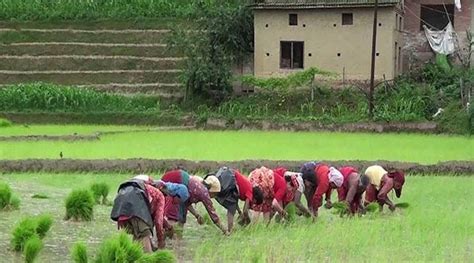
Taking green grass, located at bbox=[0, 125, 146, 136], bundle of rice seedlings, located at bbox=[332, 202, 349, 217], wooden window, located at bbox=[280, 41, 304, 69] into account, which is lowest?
green grass, located at bbox=[0, 125, 146, 136]

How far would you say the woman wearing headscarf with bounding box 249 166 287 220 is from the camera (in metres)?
12.0

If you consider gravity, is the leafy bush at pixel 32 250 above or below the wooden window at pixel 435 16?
below

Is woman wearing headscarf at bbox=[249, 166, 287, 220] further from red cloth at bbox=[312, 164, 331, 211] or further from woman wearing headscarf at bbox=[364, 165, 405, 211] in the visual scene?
woman wearing headscarf at bbox=[364, 165, 405, 211]

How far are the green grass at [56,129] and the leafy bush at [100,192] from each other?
1172cm

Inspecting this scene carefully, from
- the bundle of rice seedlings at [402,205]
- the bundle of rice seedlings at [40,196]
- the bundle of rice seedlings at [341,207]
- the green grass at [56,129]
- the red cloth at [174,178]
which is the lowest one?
the green grass at [56,129]

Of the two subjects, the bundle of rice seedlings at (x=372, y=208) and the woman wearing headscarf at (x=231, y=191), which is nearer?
the woman wearing headscarf at (x=231, y=191)

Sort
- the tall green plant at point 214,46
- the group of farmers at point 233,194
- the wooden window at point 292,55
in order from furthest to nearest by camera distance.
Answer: the wooden window at point 292,55 → the tall green plant at point 214,46 → the group of farmers at point 233,194

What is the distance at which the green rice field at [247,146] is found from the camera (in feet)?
66.4

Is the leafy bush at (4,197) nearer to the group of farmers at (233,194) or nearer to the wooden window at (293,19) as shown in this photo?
the group of farmers at (233,194)

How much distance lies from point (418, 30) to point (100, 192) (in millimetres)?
26146

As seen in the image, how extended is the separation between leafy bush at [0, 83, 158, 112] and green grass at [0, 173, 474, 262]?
59.0 ft

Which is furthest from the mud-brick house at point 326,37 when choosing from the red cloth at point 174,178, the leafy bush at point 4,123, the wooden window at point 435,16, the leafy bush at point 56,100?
the red cloth at point 174,178

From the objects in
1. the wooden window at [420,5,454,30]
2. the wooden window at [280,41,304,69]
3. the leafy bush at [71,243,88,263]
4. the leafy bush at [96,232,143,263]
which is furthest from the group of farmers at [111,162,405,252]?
the wooden window at [420,5,454,30]

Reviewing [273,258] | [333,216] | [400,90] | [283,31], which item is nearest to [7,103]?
[283,31]
